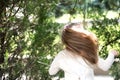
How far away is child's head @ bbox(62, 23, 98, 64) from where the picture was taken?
3.88 m

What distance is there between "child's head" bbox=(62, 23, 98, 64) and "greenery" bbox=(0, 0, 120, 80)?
30.2 inches

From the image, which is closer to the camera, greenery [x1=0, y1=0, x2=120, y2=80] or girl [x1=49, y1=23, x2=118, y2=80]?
girl [x1=49, y1=23, x2=118, y2=80]

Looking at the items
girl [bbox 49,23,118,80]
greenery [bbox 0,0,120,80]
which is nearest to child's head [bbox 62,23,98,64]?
girl [bbox 49,23,118,80]

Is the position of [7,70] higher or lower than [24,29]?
lower

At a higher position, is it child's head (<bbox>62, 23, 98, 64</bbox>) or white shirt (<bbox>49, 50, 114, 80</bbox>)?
child's head (<bbox>62, 23, 98, 64</bbox>)

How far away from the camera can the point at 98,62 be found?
3.95 metres

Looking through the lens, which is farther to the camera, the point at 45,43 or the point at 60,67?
the point at 45,43

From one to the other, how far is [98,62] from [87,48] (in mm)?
150

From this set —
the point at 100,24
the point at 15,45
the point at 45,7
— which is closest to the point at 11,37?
the point at 15,45

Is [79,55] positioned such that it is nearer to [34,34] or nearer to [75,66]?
[75,66]

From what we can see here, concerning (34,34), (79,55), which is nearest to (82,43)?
(79,55)

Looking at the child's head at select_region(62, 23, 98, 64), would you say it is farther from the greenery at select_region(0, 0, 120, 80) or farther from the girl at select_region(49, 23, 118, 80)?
the greenery at select_region(0, 0, 120, 80)

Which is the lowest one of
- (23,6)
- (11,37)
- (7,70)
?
(7,70)

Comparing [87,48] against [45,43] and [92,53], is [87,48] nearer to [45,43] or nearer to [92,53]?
[92,53]
